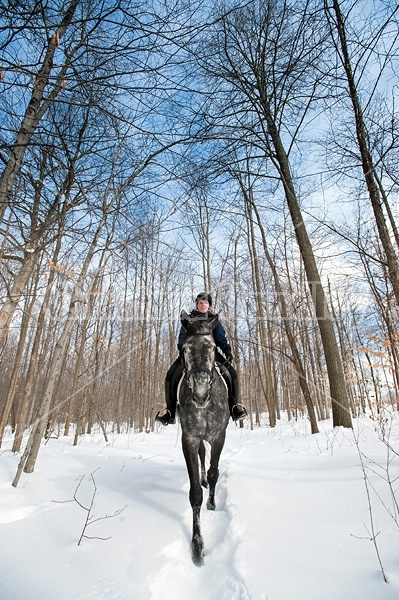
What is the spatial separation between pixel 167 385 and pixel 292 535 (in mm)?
2734

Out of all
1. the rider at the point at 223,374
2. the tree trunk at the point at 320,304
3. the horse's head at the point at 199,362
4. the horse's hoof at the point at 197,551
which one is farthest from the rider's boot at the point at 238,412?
the tree trunk at the point at 320,304

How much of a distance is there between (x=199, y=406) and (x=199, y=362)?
20.0 inches

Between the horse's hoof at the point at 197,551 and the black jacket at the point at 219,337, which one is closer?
the horse's hoof at the point at 197,551

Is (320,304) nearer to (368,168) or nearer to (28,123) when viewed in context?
(368,168)

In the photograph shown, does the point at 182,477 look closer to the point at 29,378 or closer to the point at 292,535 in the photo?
the point at 292,535

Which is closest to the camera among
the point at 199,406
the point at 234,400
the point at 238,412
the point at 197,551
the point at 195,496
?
the point at 197,551

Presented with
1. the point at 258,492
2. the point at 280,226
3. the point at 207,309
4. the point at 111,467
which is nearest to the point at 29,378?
the point at 111,467

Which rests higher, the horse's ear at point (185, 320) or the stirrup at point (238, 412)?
the horse's ear at point (185, 320)

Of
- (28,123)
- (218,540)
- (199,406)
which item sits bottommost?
(218,540)

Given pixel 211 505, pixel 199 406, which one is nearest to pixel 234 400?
pixel 211 505

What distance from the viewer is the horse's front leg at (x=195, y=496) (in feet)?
8.96

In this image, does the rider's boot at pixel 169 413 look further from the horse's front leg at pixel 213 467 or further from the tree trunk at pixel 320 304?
the tree trunk at pixel 320 304

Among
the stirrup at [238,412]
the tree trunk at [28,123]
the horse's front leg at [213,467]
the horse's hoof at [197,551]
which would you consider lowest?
the horse's hoof at [197,551]

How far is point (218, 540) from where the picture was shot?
3.01 meters
